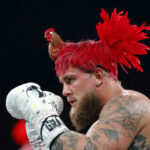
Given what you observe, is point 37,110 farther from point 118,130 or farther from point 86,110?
point 118,130

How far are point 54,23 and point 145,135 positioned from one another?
2229mm

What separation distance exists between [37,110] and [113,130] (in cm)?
36

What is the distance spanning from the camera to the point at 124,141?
1.19m

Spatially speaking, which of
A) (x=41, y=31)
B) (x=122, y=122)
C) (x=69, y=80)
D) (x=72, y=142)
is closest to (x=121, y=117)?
(x=122, y=122)

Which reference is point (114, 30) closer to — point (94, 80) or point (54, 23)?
point (94, 80)

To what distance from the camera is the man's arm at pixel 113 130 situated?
117cm

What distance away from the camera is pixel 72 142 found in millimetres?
1183

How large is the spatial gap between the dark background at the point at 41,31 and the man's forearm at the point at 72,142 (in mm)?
2086

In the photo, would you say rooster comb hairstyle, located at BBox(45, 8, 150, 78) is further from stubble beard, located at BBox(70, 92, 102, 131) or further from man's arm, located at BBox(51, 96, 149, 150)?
man's arm, located at BBox(51, 96, 149, 150)

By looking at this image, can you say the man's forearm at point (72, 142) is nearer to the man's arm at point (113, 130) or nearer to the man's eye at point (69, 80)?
the man's arm at point (113, 130)

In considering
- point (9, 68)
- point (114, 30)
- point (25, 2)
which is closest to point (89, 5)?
point (25, 2)

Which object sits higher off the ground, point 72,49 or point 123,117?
point 72,49

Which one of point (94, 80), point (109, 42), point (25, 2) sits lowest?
point (94, 80)

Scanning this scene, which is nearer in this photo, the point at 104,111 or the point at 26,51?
the point at 104,111
